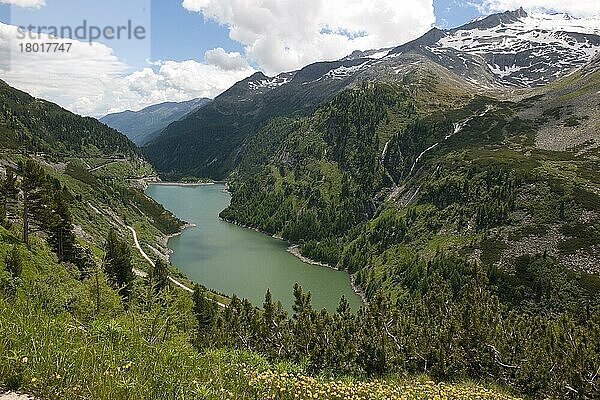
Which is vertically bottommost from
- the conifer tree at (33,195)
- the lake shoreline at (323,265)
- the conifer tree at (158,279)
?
the lake shoreline at (323,265)

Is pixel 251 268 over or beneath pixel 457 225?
beneath

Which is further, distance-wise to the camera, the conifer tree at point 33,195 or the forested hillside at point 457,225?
the conifer tree at point 33,195

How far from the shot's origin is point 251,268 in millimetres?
107938

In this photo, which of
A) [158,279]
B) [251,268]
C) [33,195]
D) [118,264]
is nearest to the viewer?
[33,195]

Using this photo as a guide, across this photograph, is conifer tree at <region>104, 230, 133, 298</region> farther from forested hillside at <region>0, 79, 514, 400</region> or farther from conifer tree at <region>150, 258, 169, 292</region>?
conifer tree at <region>150, 258, 169, 292</region>

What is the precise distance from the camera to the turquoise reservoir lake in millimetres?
91625

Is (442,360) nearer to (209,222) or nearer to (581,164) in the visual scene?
(581,164)

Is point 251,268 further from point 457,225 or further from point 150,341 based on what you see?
point 150,341

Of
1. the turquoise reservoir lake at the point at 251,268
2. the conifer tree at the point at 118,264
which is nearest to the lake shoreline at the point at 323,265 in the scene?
the turquoise reservoir lake at the point at 251,268

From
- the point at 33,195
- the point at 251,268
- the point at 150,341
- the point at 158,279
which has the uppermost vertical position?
the point at 33,195

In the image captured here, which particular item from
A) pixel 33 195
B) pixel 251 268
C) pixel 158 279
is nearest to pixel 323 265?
pixel 251 268

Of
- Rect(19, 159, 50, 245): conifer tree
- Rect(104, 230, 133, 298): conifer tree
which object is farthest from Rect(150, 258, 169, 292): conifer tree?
Rect(19, 159, 50, 245): conifer tree

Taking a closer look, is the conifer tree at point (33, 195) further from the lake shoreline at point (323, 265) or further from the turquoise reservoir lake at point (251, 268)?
the lake shoreline at point (323, 265)

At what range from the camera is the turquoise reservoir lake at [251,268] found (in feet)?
301
